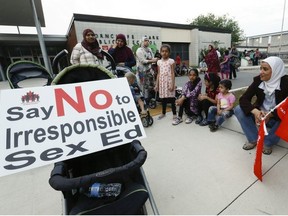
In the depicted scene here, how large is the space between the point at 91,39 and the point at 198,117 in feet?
7.17

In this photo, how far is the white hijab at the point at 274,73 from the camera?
188 cm

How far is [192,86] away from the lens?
9.95 feet

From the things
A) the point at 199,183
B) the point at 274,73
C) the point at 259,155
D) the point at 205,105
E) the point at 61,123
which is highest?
the point at 274,73

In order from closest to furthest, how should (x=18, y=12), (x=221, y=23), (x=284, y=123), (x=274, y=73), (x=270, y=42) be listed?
(x=284, y=123)
(x=274, y=73)
(x=18, y=12)
(x=221, y=23)
(x=270, y=42)

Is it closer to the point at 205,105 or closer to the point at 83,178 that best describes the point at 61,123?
the point at 83,178

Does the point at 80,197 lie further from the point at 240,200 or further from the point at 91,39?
the point at 91,39

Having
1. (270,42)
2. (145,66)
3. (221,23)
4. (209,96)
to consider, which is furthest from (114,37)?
(270,42)

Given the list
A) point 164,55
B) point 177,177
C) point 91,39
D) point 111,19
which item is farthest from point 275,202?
point 111,19

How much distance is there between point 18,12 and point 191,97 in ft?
34.8

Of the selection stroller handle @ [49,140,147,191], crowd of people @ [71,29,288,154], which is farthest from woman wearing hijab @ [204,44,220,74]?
stroller handle @ [49,140,147,191]

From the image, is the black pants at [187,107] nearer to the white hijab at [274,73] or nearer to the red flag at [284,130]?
the white hijab at [274,73]

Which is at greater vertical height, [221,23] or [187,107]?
[221,23]

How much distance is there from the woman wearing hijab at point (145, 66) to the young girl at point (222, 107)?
1.50 m

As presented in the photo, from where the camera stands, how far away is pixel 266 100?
82.0 inches
